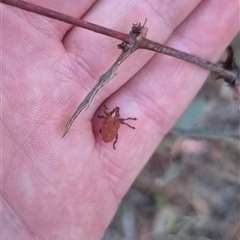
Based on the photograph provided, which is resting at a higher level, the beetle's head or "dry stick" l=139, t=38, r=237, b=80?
"dry stick" l=139, t=38, r=237, b=80

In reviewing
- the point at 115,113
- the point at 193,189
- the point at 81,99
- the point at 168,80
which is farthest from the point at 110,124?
the point at 193,189

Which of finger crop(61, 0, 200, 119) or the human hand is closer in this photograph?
the human hand

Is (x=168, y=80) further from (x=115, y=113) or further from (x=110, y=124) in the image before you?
(x=110, y=124)

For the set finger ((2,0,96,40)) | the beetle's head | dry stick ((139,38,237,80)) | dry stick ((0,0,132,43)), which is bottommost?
dry stick ((0,0,132,43))

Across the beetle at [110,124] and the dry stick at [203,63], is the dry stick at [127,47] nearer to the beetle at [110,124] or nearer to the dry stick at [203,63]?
the dry stick at [203,63]

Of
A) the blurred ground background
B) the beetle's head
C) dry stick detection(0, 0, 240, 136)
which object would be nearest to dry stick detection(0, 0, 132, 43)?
dry stick detection(0, 0, 240, 136)

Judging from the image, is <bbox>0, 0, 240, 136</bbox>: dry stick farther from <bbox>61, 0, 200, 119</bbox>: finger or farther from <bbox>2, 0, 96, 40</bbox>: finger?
<bbox>2, 0, 96, 40</bbox>: finger

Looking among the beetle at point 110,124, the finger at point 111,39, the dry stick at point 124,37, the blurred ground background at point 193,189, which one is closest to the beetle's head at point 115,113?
the beetle at point 110,124
